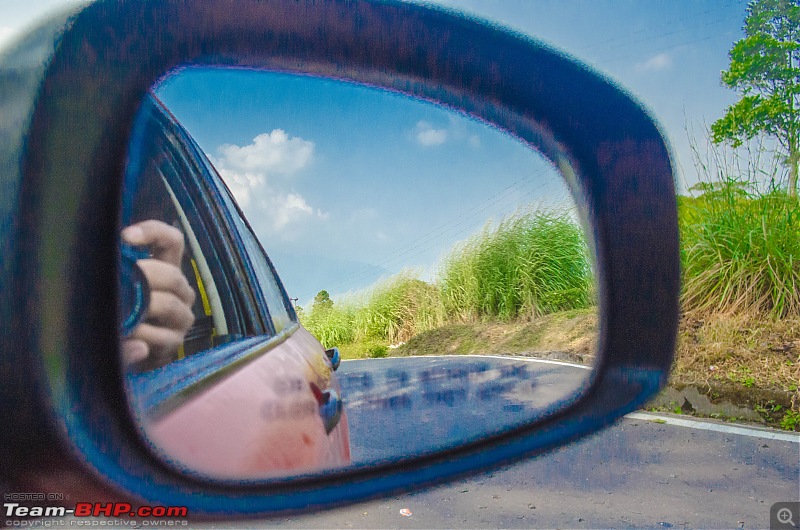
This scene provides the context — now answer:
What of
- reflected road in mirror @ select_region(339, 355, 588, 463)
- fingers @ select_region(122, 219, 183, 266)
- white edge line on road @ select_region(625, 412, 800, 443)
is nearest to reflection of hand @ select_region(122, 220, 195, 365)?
fingers @ select_region(122, 219, 183, 266)

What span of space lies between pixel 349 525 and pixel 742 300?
4.36 m

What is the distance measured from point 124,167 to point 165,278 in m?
0.12

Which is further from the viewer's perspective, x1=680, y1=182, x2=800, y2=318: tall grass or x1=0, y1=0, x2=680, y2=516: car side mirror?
x1=680, y1=182, x2=800, y2=318: tall grass

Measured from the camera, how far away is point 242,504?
0.79 meters

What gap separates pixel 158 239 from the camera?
746mm

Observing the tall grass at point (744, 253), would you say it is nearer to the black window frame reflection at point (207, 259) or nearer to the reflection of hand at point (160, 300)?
the black window frame reflection at point (207, 259)

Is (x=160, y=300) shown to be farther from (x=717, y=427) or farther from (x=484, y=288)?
(x=717, y=427)

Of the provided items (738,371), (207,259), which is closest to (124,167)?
(207,259)

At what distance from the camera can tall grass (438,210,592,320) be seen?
1386 millimetres

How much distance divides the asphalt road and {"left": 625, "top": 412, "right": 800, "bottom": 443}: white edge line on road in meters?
0.03

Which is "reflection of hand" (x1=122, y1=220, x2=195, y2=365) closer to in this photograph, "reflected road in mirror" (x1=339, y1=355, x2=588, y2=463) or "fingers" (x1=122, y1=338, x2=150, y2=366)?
"fingers" (x1=122, y1=338, x2=150, y2=366)

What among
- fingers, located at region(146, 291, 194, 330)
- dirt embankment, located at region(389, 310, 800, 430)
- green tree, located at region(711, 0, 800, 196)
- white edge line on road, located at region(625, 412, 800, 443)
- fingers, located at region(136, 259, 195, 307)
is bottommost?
white edge line on road, located at region(625, 412, 800, 443)

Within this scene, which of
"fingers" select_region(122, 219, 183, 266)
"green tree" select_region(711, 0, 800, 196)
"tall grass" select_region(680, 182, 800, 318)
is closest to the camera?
"fingers" select_region(122, 219, 183, 266)

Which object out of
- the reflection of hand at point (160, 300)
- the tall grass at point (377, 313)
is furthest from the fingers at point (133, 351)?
the tall grass at point (377, 313)
